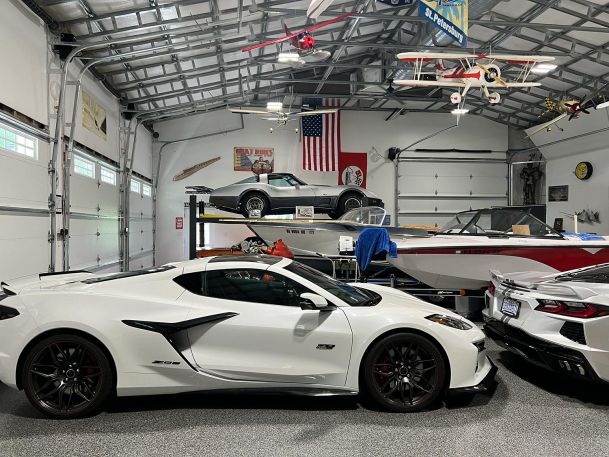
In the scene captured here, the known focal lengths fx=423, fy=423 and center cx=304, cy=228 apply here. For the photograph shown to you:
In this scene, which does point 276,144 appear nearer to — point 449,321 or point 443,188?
point 443,188

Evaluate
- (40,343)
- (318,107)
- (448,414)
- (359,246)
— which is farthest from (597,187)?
(40,343)

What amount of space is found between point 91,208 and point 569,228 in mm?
14448

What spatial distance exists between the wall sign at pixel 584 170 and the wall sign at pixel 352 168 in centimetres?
697

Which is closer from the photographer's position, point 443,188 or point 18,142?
point 18,142

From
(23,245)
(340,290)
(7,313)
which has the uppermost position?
(23,245)

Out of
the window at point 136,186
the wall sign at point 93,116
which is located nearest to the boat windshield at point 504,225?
the wall sign at point 93,116

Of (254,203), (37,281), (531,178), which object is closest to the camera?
(37,281)

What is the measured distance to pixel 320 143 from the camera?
15.1 meters

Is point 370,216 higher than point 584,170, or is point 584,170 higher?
point 584,170

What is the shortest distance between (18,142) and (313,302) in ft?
17.0

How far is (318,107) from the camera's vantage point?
→ 1551 cm

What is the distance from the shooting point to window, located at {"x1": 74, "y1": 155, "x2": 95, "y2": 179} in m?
8.14

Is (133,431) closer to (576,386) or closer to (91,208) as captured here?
(576,386)

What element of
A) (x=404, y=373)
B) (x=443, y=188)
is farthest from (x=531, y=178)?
(x=404, y=373)
